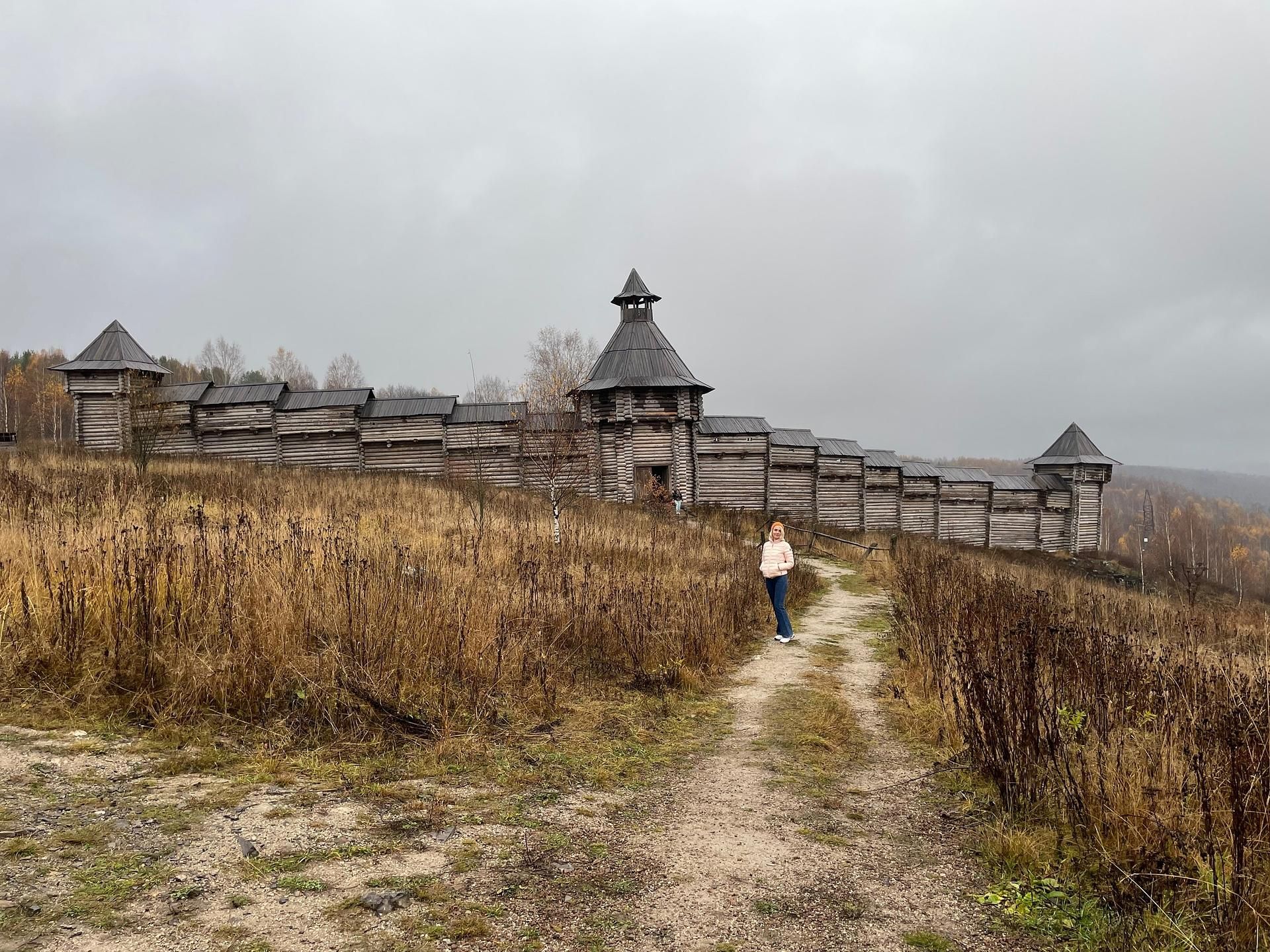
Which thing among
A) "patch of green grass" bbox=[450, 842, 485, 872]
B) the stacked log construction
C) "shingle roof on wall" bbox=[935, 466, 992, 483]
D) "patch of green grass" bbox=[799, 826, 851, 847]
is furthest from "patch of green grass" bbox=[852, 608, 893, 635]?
"shingle roof on wall" bbox=[935, 466, 992, 483]

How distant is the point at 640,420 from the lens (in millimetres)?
26344

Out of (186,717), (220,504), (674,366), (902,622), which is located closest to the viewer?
(186,717)

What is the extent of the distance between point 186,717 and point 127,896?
1943mm

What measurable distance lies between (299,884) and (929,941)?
2.40 m

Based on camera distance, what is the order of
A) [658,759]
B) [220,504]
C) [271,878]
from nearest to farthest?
[271,878] < [658,759] < [220,504]

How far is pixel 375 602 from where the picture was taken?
538 cm

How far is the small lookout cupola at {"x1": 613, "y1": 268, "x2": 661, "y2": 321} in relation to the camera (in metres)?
28.7

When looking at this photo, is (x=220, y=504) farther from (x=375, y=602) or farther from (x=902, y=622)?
(x=902, y=622)

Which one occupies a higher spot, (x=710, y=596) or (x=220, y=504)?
(x=220, y=504)

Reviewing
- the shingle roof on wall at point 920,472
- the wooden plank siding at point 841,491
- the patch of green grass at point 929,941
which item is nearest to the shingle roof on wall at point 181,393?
the wooden plank siding at point 841,491

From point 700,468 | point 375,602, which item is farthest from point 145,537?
point 700,468

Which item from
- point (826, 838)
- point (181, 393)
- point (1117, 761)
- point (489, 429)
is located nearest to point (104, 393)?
point (181, 393)

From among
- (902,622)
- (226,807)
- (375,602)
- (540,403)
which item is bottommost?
(902,622)

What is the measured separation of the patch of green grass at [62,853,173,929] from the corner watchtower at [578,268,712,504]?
22.9 meters
